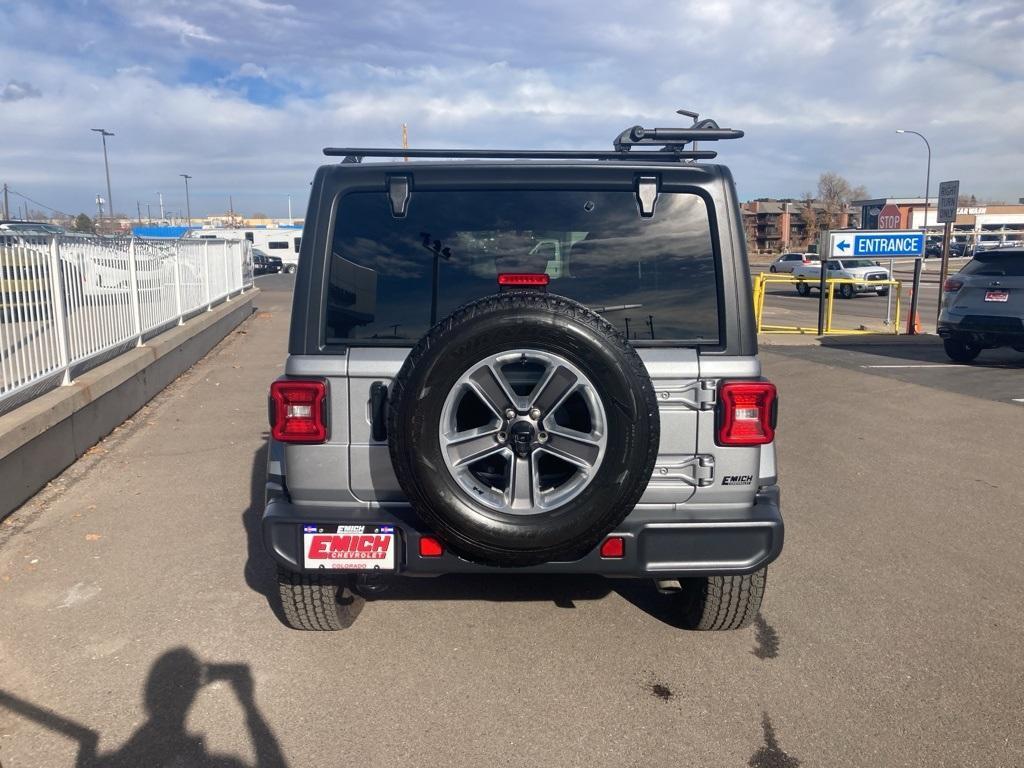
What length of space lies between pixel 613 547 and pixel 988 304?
1092cm

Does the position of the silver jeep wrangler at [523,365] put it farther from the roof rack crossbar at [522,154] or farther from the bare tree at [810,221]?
the bare tree at [810,221]

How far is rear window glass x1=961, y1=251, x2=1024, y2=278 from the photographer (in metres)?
11.9

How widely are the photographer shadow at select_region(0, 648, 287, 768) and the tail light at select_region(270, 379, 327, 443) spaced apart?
1039 millimetres

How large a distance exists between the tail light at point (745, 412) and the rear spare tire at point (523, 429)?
375 millimetres

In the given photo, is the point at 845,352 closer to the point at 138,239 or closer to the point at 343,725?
the point at 138,239

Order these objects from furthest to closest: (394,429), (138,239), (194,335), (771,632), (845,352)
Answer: (845,352) < (194,335) < (138,239) < (771,632) < (394,429)

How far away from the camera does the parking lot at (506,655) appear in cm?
301

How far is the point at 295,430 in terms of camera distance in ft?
10.6

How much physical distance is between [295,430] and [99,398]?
4912 mm

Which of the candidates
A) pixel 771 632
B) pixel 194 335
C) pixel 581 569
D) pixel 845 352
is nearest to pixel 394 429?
pixel 581 569

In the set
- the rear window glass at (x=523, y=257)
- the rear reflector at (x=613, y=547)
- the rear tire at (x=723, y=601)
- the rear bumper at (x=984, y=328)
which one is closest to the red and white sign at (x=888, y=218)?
the rear bumper at (x=984, y=328)

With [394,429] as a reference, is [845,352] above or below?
below

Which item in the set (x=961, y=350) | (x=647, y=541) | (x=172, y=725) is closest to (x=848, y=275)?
(x=961, y=350)

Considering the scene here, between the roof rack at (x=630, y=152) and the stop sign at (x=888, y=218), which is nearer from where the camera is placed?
the roof rack at (x=630, y=152)
